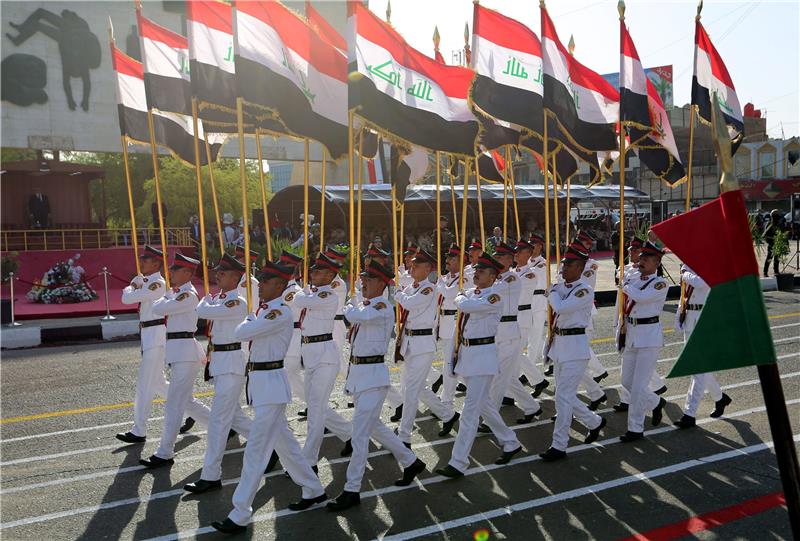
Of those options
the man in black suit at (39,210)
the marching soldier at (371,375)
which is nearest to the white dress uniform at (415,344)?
the marching soldier at (371,375)

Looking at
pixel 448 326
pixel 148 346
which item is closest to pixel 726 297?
pixel 148 346

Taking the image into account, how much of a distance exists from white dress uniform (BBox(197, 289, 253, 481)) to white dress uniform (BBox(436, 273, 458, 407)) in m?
2.15

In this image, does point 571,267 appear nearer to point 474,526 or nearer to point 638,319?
point 638,319

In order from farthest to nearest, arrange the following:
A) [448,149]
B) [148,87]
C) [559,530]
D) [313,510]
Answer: [148,87], [448,149], [313,510], [559,530]

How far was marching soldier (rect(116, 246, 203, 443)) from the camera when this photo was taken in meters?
7.32

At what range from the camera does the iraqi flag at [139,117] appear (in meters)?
9.06

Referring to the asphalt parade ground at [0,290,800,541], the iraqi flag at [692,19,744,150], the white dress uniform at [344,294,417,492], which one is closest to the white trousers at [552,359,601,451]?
the asphalt parade ground at [0,290,800,541]

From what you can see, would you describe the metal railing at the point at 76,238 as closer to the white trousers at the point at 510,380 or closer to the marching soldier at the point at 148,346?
the marching soldier at the point at 148,346

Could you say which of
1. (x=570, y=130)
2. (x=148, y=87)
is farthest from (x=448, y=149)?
(x=148, y=87)

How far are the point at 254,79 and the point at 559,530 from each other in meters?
4.84

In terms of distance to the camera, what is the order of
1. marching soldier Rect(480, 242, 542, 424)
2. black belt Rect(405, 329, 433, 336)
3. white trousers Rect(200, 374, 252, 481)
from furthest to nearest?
marching soldier Rect(480, 242, 542, 424) → black belt Rect(405, 329, 433, 336) → white trousers Rect(200, 374, 252, 481)

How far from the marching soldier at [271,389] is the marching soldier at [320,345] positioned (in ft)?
2.58

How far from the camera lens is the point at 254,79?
23.4 feet

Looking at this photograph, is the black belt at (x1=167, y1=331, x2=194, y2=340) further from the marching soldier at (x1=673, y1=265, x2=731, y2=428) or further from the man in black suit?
the man in black suit
